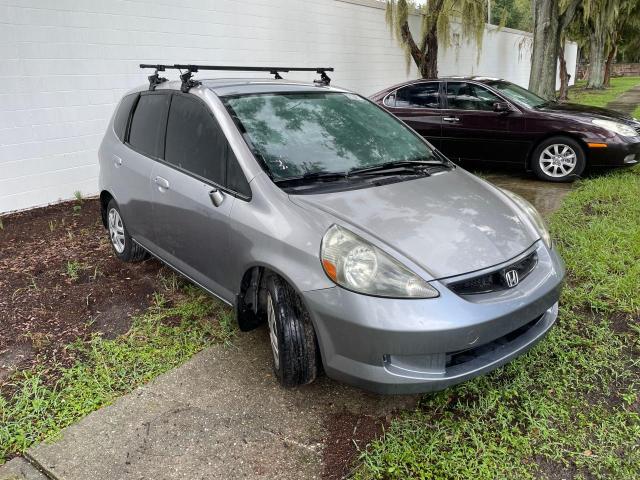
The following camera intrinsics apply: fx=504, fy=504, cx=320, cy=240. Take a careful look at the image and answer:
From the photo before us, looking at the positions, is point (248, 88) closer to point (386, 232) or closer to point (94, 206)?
point (386, 232)

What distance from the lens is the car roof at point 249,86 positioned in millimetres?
3256

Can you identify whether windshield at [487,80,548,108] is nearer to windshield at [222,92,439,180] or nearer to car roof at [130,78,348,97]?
windshield at [222,92,439,180]

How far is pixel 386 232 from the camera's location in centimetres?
240

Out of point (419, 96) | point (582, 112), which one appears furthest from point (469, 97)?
point (582, 112)

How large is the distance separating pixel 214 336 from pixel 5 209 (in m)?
4.07

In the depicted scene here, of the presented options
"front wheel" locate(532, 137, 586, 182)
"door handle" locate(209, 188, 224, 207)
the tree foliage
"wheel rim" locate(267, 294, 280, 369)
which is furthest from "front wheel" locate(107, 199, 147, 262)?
the tree foliage

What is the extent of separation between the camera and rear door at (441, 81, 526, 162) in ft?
22.3

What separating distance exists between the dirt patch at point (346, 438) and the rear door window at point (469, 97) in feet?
18.3

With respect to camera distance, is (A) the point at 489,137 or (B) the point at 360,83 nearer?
(A) the point at 489,137

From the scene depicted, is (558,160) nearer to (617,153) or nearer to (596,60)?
(617,153)

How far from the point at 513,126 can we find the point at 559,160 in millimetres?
734

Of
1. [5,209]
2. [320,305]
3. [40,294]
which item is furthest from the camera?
[5,209]

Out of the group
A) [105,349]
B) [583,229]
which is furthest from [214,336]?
[583,229]

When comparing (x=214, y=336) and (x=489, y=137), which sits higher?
(x=489, y=137)
